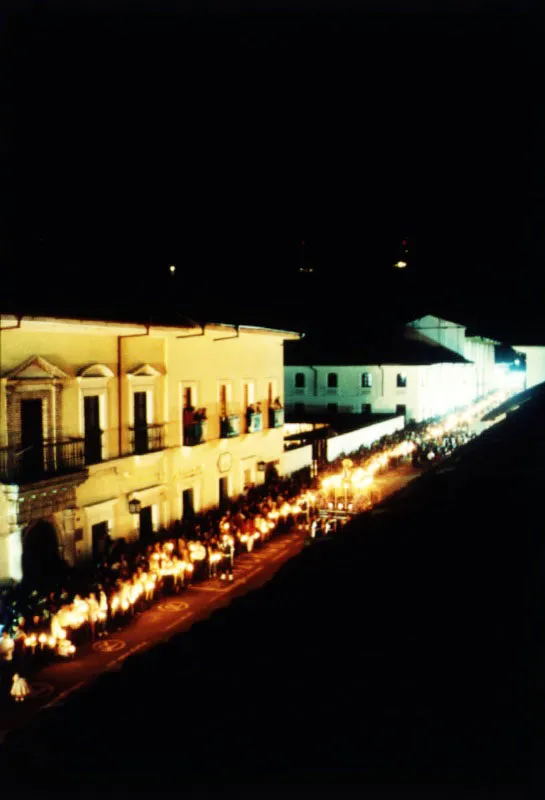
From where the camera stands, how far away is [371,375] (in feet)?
169

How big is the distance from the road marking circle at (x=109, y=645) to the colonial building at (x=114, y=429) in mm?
2395

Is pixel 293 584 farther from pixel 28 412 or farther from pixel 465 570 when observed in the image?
pixel 28 412

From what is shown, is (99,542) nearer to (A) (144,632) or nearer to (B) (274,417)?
(A) (144,632)

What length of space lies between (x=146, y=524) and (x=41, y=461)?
5.47 meters

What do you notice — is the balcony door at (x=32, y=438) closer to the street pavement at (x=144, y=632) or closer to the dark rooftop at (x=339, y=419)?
the street pavement at (x=144, y=632)

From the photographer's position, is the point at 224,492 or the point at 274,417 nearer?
the point at 224,492

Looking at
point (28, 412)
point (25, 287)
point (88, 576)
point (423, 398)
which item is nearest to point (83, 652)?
point (88, 576)

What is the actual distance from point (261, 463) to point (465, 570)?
2385 cm

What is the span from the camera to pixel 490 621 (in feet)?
12.6

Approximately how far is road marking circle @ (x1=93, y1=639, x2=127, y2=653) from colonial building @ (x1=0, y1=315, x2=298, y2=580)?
2395mm

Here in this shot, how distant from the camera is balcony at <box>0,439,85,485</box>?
1639 centimetres

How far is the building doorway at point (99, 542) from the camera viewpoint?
63.7 ft

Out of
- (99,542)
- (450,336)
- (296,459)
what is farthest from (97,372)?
(450,336)

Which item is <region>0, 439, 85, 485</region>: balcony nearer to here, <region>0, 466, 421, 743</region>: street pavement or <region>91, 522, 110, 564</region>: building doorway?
<region>91, 522, 110, 564</region>: building doorway
